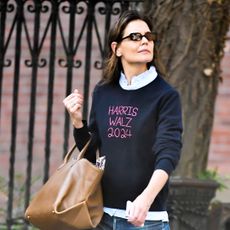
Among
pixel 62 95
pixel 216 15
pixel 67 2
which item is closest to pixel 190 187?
pixel 216 15

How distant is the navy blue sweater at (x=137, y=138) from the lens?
3754 millimetres

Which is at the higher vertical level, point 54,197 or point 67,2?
point 67,2

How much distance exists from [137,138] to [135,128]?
0.04 metres

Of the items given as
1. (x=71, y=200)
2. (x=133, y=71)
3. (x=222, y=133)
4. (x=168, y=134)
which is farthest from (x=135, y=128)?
(x=222, y=133)

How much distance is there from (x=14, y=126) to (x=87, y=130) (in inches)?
101

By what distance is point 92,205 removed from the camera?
3.75 meters

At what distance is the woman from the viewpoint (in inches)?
147

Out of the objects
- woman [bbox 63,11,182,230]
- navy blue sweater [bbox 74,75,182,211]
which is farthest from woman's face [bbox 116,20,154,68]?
navy blue sweater [bbox 74,75,182,211]

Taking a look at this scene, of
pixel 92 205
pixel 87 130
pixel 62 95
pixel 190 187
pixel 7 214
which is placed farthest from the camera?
pixel 62 95

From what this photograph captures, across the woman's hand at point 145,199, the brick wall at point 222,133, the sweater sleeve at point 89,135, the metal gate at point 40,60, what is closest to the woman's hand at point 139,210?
the woman's hand at point 145,199

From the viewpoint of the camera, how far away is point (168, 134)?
3.71 meters

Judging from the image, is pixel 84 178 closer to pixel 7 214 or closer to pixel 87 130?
pixel 87 130

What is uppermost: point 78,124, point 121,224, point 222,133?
point 78,124

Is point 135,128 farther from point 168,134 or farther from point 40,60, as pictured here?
point 40,60
